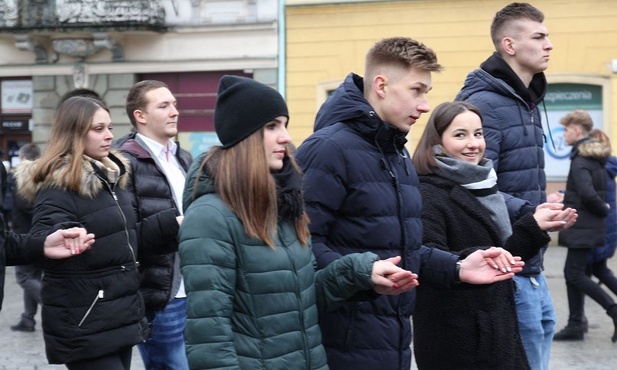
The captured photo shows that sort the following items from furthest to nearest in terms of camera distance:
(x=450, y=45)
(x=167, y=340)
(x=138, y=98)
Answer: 1. (x=450, y=45)
2. (x=138, y=98)
3. (x=167, y=340)

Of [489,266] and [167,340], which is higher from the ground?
[489,266]

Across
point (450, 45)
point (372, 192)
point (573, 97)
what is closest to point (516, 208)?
point (372, 192)

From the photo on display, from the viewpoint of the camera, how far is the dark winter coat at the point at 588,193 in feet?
31.6

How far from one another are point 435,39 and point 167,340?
14.6 meters

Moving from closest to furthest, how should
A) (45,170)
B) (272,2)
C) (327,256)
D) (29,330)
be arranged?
(327,256)
(45,170)
(29,330)
(272,2)

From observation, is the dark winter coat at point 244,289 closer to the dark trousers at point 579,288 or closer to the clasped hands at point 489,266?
the clasped hands at point 489,266

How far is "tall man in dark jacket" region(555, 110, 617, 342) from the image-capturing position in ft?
31.6

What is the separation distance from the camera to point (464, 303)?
15.3 ft

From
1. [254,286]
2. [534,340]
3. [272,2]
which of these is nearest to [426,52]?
[254,286]

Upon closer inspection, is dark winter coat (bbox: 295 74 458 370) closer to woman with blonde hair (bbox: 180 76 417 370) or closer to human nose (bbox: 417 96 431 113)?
human nose (bbox: 417 96 431 113)

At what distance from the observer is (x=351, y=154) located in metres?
4.04

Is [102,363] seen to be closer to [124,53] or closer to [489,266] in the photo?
[489,266]

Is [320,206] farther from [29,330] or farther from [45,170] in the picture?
[29,330]

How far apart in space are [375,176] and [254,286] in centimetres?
83
